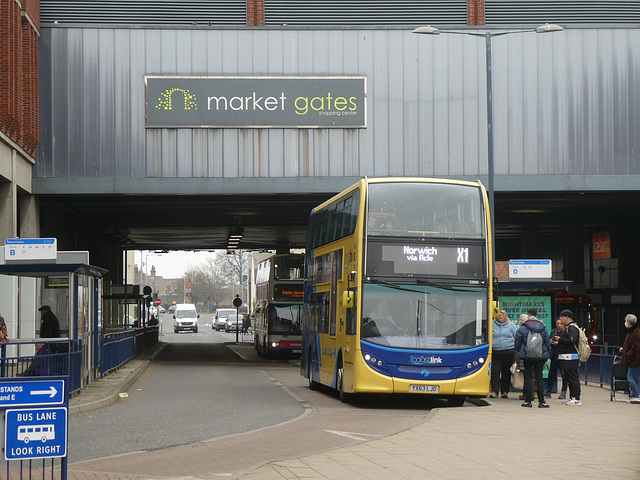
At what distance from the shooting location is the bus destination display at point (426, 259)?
17266 millimetres

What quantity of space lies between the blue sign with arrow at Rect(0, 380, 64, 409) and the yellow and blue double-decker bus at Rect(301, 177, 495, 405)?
995cm

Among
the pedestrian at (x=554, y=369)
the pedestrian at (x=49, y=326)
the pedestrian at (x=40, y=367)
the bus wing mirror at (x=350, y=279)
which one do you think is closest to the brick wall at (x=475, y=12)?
the pedestrian at (x=554, y=369)

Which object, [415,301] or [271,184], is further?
[271,184]

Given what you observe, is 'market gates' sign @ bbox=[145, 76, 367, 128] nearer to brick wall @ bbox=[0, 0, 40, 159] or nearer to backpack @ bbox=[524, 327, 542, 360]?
brick wall @ bbox=[0, 0, 40, 159]

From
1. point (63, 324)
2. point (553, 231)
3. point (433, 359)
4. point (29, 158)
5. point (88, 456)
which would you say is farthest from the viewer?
point (553, 231)

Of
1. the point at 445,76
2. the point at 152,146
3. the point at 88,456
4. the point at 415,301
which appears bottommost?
the point at 88,456

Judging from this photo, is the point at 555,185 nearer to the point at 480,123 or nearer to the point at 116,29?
the point at 480,123

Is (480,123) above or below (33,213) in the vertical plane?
above

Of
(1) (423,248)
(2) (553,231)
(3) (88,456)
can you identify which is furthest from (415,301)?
(2) (553,231)

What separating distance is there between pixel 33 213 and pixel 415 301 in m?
15.9

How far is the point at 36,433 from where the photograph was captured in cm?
731

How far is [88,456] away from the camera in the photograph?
1106cm

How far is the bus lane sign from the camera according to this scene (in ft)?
23.7

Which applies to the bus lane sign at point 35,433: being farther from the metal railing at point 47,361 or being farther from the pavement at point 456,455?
the metal railing at point 47,361
